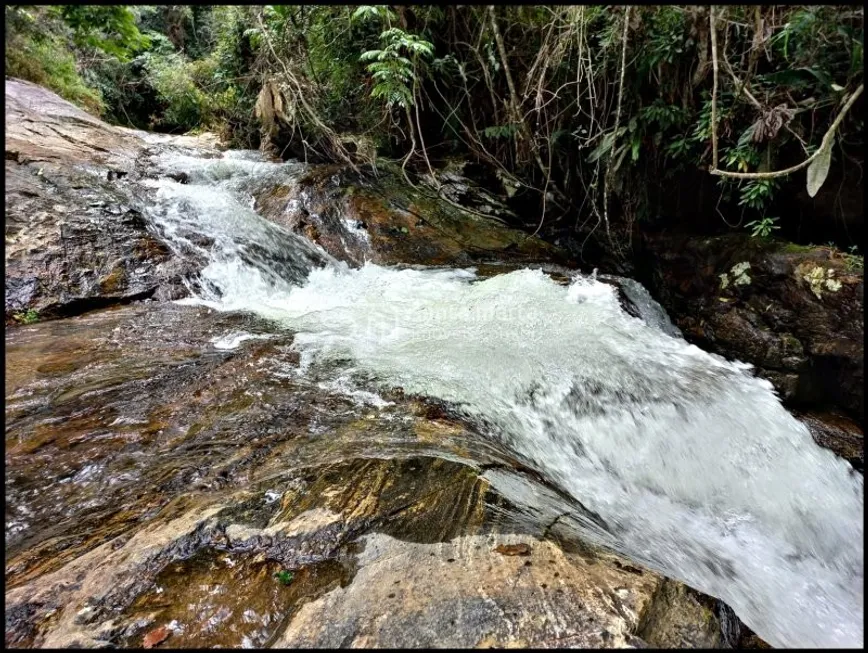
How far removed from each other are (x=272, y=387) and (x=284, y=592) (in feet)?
5.56

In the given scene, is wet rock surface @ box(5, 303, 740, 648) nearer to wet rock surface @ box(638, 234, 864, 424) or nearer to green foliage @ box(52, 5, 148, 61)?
green foliage @ box(52, 5, 148, 61)

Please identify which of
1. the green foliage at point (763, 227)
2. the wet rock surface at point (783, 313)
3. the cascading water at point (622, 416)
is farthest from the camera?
the green foliage at point (763, 227)

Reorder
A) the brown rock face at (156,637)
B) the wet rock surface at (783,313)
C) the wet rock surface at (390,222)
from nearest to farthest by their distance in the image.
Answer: the brown rock face at (156,637) → the wet rock surface at (783,313) → the wet rock surface at (390,222)

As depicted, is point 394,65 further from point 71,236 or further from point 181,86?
point 181,86

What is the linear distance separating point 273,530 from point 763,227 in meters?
5.88

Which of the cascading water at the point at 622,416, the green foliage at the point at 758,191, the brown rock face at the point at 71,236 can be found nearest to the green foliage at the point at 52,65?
the brown rock face at the point at 71,236

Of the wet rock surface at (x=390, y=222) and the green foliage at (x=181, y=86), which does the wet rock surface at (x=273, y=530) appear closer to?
the wet rock surface at (x=390, y=222)

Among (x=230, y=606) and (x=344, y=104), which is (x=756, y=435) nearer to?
(x=230, y=606)

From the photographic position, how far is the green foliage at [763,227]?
4.93m

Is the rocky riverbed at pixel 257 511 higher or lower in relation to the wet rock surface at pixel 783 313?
higher

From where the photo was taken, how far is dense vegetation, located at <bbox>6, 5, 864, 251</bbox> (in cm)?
398

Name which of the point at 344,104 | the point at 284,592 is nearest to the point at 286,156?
the point at 344,104

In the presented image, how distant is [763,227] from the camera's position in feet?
16.3

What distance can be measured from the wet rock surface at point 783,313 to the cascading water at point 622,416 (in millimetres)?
1382
